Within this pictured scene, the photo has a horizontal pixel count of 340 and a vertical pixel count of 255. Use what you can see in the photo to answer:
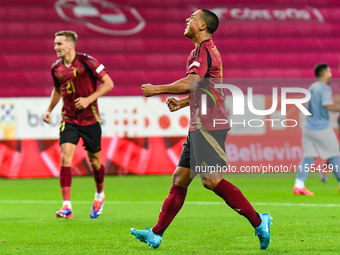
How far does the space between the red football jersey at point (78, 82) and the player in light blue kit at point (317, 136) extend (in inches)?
145

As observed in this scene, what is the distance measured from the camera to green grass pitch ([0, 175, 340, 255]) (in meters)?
4.55

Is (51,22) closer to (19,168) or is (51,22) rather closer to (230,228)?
(19,168)

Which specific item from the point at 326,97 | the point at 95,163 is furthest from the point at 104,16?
the point at 95,163

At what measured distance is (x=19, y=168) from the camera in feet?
40.8

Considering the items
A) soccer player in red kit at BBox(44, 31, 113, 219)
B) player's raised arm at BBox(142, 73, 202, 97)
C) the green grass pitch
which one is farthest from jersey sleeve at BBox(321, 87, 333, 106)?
player's raised arm at BBox(142, 73, 202, 97)

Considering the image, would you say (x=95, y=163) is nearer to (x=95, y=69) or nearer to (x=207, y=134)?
(x=95, y=69)

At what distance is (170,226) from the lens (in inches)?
228

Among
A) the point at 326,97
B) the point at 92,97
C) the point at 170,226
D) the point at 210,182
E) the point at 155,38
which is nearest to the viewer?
the point at 210,182

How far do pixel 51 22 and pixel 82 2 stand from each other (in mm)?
1160

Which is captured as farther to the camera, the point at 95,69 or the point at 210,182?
the point at 95,69

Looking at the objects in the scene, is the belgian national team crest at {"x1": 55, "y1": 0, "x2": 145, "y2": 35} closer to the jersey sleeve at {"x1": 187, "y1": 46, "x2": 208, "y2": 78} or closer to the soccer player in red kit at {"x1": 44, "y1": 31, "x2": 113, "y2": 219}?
the soccer player in red kit at {"x1": 44, "y1": 31, "x2": 113, "y2": 219}

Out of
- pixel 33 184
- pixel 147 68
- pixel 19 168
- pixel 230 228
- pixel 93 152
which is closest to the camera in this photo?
pixel 230 228

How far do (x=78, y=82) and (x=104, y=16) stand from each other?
1088 cm

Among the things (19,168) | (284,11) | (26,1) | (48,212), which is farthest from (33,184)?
(284,11)
